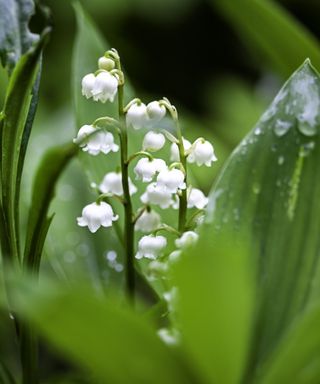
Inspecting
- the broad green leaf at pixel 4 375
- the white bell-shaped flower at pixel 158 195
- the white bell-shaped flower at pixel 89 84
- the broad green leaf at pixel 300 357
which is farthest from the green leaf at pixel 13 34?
the broad green leaf at pixel 300 357

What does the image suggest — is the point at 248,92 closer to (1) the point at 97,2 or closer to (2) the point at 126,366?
(1) the point at 97,2

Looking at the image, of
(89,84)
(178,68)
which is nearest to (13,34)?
(89,84)

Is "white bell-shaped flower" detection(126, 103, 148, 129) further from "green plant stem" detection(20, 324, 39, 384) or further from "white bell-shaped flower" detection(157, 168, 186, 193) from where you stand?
"green plant stem" detection(20, 324, 39, 384)

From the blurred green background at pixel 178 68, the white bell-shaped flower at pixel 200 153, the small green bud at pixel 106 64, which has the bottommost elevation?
the blurred green background at pixel 178 68

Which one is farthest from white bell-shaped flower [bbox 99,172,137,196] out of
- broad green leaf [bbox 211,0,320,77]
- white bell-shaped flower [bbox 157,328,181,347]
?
broad green leaf [bbox 211,0,320,77]

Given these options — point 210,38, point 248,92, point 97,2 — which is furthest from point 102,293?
point 210,38

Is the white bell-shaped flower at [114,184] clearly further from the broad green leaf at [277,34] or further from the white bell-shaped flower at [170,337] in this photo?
the broad green leaf at [277,34]

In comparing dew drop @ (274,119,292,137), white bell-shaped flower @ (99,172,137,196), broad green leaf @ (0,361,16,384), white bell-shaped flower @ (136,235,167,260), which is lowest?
broad green leaf @ (0,361,16,384)
